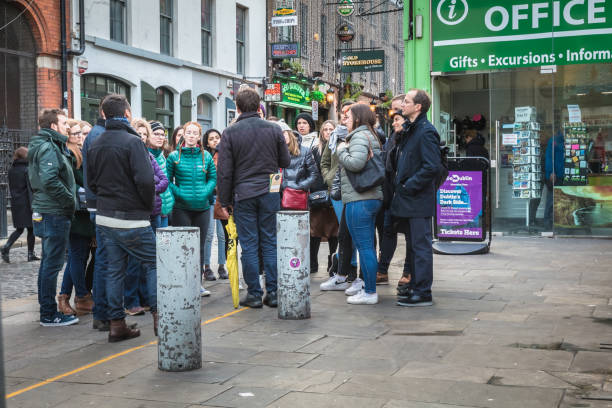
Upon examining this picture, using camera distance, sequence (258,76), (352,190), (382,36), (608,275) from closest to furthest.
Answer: (352,190) → (608,275) → (258,76) → (382,36)

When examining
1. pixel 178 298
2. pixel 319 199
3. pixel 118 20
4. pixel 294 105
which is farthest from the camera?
pixel 294 105

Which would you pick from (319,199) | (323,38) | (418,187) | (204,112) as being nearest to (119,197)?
(418,187)

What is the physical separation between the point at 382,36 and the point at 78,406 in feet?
137

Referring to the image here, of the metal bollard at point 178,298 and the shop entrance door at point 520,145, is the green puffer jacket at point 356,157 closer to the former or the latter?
the metal bollard at point 178,298

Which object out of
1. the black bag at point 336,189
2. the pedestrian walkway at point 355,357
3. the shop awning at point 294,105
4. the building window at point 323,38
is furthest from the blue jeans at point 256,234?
the building window at point 323,38

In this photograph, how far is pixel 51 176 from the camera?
261 inches

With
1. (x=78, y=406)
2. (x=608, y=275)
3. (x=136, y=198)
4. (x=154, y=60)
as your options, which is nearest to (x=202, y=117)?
(x=154, y=60)

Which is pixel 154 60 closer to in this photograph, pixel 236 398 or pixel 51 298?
pixel 51 298

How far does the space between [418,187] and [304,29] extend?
25573 millimetres

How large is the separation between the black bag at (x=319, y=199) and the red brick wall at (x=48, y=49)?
10.2 meters

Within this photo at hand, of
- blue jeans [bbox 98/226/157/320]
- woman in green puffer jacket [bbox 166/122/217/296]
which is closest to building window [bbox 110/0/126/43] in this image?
woman in green puffer jacket [bbox 166/122/217/296]

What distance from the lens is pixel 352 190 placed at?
7.46 m

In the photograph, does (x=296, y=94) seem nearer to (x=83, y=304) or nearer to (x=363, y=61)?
(x=363, y=61)

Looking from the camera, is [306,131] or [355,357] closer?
[355,357]
